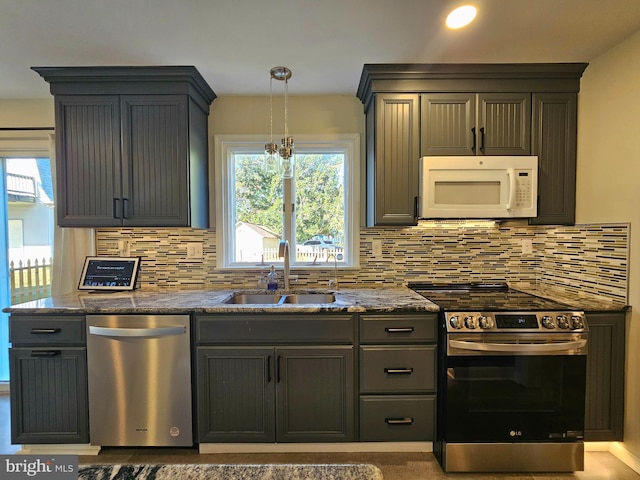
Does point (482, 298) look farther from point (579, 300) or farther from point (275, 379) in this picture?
point (275, 379)

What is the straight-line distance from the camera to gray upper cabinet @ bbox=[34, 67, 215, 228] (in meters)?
2.25

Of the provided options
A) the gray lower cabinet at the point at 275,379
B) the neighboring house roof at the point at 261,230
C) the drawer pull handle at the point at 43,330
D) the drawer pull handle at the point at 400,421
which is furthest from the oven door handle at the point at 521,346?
the drawer pull handle at the point at 43,330

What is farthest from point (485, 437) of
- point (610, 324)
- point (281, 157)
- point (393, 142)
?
point (281, 157)

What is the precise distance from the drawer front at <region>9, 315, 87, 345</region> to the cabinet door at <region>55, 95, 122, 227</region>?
0.67m

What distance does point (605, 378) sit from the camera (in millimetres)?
1972

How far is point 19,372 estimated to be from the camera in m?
1.96

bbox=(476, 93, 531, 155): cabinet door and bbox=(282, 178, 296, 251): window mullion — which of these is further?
bbox=(282, 178, 296, 251): window mullion

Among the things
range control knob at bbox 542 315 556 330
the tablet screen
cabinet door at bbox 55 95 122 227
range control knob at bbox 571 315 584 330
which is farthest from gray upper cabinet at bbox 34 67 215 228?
range control knob at bbox 571 315 584 330

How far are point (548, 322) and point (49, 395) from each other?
9.50ft

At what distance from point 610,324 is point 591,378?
1.10 ft

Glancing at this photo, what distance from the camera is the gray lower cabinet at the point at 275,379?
6.46 feet

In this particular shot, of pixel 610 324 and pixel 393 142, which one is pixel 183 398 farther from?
pixel 610 324

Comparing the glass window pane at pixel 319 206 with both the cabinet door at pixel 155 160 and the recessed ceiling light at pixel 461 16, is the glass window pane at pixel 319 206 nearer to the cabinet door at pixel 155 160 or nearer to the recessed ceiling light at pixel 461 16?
the cabinet door at pixel 155 160

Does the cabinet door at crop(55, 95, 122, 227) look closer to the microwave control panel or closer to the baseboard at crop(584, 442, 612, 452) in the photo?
the microwave control panel
